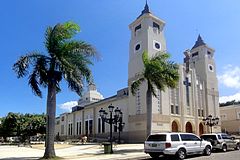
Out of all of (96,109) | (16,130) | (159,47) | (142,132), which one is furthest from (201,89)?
(16,130)

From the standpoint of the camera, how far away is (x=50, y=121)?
68.2 ft

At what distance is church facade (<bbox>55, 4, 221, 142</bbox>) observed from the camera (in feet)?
156

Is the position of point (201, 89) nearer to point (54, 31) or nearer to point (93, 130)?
point (93, 130)

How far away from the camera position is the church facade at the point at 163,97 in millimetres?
47625

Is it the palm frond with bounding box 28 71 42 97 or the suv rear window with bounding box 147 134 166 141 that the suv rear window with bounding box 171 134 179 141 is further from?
the palm frond with bounding box 28 71 42 97

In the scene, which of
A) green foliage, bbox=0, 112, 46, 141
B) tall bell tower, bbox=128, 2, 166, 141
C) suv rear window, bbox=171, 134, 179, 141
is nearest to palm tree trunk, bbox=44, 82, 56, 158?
suv rear window, bbox=171, 134, 179, 141

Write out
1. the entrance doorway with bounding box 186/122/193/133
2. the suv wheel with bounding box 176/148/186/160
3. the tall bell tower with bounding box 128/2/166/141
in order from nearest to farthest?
the suv wheel with bounding box 176/148/186/160 < the tall bell tower with bounding box 128/2/166/141 < the entrance doorway with bounding box 186/122/193/133

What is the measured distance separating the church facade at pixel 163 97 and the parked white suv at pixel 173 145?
23.5 metres

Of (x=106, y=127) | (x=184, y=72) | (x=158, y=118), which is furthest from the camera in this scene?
(x=106, y=127)

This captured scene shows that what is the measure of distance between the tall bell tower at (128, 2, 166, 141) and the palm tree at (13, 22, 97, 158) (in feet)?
84.7

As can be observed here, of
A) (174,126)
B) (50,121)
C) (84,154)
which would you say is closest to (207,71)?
(174,126)

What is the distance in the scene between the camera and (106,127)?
193 feet

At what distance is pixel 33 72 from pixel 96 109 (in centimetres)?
4409

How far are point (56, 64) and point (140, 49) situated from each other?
29999mm
